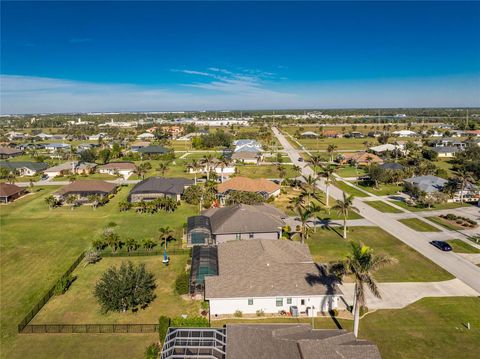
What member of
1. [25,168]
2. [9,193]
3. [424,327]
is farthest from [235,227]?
[25,168]

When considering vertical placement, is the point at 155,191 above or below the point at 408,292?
above

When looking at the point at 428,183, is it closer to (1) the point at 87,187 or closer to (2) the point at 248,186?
(2) the point at 248,186

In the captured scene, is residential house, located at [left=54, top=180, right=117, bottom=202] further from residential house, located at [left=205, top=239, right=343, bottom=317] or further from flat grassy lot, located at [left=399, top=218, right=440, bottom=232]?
flat grassy lot, located at [left=399, top=218, right=440, bottom=232]

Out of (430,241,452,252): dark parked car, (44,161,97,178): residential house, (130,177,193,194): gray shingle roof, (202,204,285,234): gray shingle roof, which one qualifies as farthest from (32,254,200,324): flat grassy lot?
(44,161,97,178): residential house

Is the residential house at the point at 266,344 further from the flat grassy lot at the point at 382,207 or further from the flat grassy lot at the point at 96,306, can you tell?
the flat grassy lot at the point at 382,207

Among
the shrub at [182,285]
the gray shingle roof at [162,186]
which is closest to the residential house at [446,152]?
the gray shingle roof at [162,186]

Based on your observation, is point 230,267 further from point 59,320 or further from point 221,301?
point 59,320
